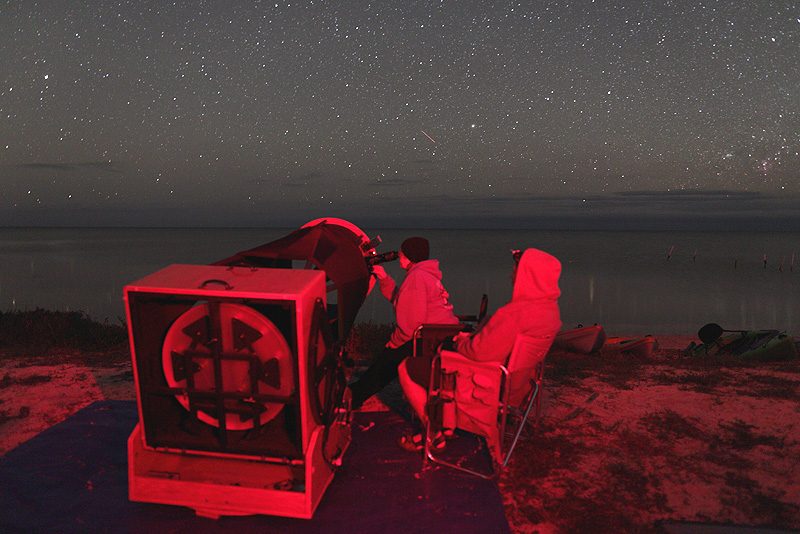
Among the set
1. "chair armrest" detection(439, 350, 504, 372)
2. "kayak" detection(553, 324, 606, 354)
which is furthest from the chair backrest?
"kayak" detection(553, 324, 606, 354)

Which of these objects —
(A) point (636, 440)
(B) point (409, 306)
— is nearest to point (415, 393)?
(B) point (409, 306)

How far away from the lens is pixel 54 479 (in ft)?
10.1

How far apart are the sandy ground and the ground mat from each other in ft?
0.93

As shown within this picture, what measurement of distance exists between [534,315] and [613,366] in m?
3.71

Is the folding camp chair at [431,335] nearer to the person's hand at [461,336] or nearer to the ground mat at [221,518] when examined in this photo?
the person's hand at [461,336]

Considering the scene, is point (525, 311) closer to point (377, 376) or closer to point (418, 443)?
point (418, 443)

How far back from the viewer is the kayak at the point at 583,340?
7734 millimetres

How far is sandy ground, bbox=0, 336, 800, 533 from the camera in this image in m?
2.92

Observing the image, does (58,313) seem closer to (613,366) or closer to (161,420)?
(161,420)

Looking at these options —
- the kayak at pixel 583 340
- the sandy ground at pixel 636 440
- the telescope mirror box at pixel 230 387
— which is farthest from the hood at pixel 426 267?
the kayak at pixel 583 340

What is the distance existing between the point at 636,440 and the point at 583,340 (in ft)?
13.3

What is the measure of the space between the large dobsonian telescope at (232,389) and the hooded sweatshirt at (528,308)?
1068 mm

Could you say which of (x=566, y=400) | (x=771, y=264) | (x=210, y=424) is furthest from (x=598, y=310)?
(x=771, y=264)

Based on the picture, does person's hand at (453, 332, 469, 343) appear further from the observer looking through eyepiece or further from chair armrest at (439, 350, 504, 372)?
the observer looking through eyepiece
